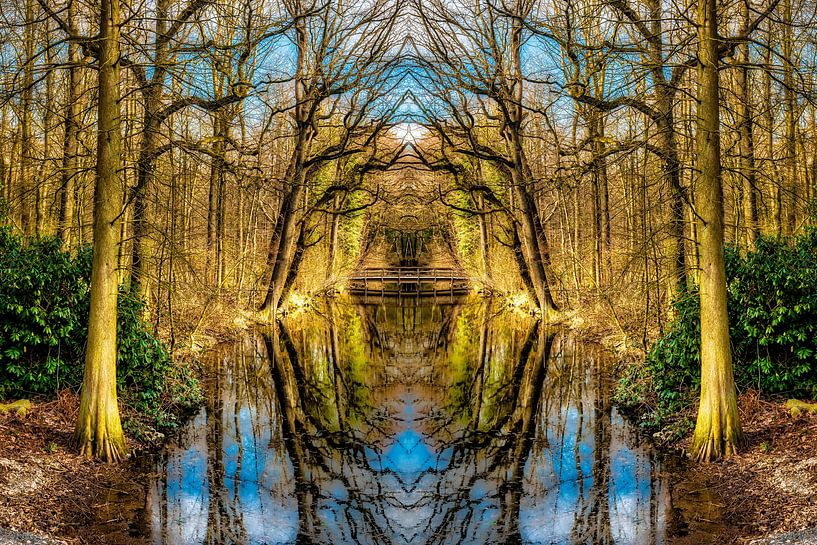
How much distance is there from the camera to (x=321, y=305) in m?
41.6

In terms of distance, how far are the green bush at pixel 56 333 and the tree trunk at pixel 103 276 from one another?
1.61 metres

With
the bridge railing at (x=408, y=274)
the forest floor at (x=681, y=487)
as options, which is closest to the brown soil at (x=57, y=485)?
the forest floor at (x=681, y=487)

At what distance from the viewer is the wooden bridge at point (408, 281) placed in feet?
156

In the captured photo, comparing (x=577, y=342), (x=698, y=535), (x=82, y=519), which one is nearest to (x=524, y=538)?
(x=698, y=535)

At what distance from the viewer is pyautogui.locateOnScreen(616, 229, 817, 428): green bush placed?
13.0 m

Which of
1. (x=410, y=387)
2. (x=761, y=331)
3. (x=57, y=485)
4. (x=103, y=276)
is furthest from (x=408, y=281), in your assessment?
(x=57, y=485)

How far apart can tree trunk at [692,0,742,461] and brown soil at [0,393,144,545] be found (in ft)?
28.2

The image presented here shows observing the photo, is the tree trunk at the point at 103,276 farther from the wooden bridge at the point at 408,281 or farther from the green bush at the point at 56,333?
the wooden bridge at the point at 408,281

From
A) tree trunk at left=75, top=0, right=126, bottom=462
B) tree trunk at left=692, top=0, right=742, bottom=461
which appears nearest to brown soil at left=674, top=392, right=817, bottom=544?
tree trunk at left=692, top=0, right=742, bottom=461

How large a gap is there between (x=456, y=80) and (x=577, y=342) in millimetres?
A: 10873

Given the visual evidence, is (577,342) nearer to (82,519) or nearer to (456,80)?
(456,80)

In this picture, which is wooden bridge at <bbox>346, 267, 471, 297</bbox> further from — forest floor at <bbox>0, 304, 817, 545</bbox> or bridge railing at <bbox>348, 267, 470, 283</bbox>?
forest floor at <bbox>0, 304, 817, 545</bbox>

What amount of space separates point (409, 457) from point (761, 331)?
264 inches

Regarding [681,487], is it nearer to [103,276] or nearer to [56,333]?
[103,276]
